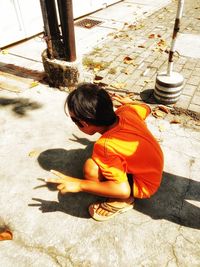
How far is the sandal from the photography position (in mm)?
2293

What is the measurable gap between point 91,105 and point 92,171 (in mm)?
534

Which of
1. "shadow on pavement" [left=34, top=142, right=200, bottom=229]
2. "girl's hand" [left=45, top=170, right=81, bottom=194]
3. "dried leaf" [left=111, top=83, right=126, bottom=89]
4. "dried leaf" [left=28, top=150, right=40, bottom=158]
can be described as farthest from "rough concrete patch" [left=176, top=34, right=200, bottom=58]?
"girl's hand" [left=45, top=170, right=81, bottom=194]

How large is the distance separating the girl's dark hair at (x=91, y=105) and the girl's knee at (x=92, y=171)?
0.32 metres

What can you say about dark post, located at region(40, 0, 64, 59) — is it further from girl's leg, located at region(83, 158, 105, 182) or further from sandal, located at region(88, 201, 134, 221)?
sandal, located at region(88, 201, 134, 221)

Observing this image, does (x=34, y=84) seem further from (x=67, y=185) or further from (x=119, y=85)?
(x=67, y=185)

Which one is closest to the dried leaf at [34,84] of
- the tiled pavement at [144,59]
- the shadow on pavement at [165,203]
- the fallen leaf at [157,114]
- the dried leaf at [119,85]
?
the tiled pavement at [144,59]

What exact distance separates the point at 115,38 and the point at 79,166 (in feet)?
12.6

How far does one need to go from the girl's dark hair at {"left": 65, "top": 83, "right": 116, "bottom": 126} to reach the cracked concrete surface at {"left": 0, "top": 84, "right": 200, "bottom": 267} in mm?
934

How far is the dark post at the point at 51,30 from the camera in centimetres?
342

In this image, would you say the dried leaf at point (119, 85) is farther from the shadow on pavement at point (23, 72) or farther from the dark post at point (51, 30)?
the shadow on pavement at point (23, 72)

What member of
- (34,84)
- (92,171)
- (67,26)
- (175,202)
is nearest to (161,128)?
(175,202)

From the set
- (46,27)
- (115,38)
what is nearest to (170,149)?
(46,27)

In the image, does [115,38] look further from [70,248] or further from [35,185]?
[70,248]

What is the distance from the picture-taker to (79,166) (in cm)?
284
